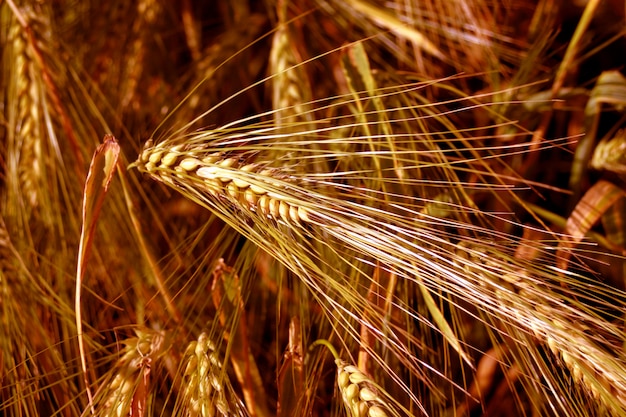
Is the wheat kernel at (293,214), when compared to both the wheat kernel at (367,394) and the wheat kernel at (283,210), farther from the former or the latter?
the wheat kernel at (367,394)

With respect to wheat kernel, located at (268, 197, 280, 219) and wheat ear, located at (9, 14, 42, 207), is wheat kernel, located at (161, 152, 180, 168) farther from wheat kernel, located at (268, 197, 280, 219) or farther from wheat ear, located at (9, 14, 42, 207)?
wheat ear, located at (9, 14, 42, 207)

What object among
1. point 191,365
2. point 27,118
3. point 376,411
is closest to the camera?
point 376,411

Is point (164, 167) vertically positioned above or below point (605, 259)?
above

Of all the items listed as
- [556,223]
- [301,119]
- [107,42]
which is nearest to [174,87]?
[107,42]

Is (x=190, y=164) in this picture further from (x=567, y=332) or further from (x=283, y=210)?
(x=567, y=332)

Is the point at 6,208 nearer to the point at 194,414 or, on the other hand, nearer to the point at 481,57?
the point at 194,414

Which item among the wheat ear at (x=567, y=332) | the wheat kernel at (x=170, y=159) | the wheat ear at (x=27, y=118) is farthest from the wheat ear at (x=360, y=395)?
the wheat ear at (x=27, y=118)

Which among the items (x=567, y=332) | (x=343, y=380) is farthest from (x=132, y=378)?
(x=567, y=332)

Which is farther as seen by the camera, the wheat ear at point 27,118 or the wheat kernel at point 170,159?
the wheat ear at point 27,118
